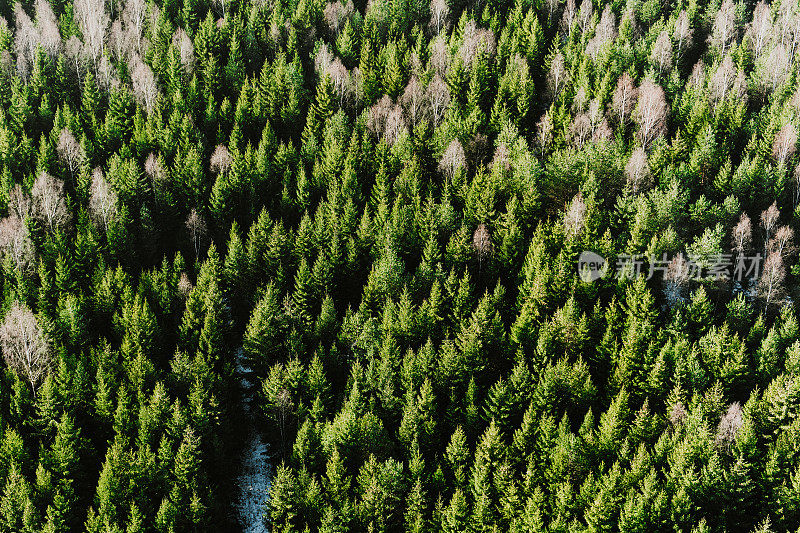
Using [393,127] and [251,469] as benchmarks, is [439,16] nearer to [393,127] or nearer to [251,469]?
[393,127]

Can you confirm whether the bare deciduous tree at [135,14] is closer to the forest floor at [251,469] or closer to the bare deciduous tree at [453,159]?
the bare deciduous tree at [453,159]

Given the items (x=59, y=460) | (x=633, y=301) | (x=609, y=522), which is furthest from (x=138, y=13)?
(x=609, y=522)

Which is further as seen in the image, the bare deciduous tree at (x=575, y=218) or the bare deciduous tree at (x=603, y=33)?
the bare deciduous tree at (x=603, y=33)

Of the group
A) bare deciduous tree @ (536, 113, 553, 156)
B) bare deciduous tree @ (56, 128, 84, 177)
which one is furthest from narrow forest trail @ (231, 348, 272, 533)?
bare deciduous tree @ (536, 113, 553, 156)

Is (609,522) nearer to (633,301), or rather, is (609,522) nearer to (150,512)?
(633,301)
